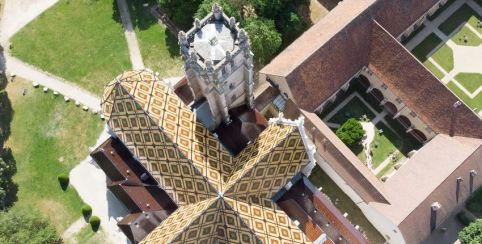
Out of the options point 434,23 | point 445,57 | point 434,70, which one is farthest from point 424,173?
point 434,23

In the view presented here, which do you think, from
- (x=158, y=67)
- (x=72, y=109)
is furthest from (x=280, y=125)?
(x=72, y=109)

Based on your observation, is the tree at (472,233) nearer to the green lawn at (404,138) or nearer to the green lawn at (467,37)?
the green lawn at (404,138)

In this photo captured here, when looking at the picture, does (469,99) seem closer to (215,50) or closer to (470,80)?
(470,80)

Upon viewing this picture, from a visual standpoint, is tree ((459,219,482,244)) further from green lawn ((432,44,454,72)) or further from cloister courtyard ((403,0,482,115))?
green lawn ((432,44,454,72))

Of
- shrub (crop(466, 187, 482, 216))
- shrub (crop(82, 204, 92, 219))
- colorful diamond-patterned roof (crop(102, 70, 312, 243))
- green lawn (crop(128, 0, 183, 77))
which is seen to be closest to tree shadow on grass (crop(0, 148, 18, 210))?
shrub (crop(82, 204, 92, 219))

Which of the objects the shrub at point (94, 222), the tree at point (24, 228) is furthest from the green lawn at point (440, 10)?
the tree at point (24, 228)

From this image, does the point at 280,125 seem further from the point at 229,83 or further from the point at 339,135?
the point at 339,135
